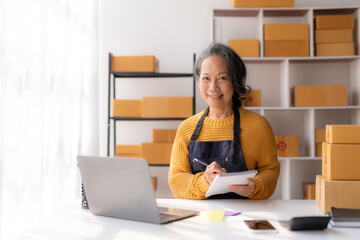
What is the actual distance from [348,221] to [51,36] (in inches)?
83.9

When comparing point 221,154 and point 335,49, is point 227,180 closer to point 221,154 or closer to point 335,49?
point 221,154

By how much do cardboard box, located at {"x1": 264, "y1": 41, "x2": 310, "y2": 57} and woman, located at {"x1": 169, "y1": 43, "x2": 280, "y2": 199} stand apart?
5.43 ft

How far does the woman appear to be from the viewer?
1.88m

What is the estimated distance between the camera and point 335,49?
358cm

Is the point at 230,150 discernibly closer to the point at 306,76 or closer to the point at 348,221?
the point at 348,221

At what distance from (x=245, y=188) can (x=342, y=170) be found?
37 cm

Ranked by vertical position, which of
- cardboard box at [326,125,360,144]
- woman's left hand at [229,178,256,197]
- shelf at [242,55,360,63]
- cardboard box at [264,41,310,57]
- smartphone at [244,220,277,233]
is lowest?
smartphone at [244,220,277,233]

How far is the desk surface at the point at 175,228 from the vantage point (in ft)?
3.54

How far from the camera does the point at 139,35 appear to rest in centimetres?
396

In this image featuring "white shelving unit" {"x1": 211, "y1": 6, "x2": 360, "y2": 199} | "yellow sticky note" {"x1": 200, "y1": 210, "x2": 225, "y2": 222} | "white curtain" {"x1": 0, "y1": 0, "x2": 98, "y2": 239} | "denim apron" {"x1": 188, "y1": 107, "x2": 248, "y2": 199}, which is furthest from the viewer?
"white shelving unit" {"x1": 211, "y1": 6, "x2": 360, "y2": 199}

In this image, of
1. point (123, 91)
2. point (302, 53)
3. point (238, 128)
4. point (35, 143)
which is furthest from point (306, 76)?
point (35, 143)

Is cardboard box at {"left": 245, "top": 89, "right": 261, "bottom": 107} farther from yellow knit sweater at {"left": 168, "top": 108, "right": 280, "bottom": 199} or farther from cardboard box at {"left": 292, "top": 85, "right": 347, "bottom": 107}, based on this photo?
yellow knit sweater at {"left": 168, "top": 108, "right": 280, "bottom": 199}

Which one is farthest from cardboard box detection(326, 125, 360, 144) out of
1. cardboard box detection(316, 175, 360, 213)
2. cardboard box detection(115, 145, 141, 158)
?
cardboard box detection(115, 145, 141, 158)

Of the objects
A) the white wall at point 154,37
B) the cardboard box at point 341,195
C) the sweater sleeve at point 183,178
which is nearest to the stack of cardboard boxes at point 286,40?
the white wall at point 154,37
